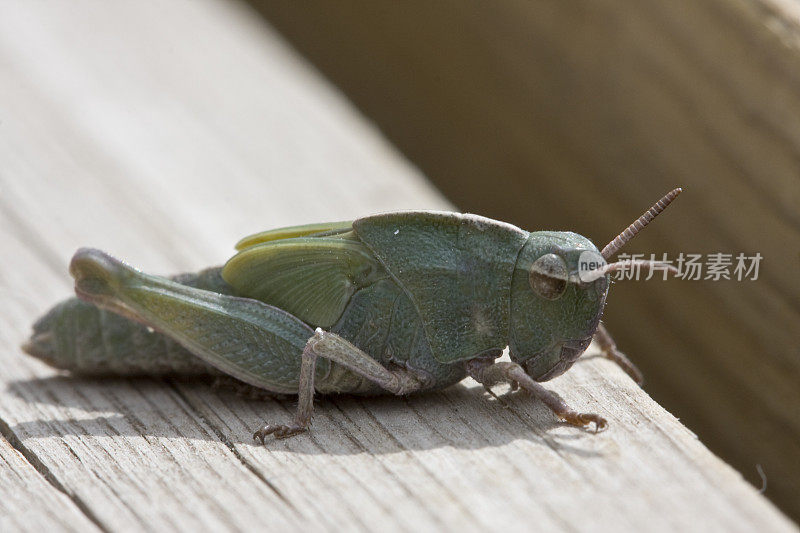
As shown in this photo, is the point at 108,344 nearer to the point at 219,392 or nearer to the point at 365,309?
the point at 219,392

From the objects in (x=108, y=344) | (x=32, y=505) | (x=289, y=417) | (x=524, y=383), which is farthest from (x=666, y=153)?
(x=32, y=505)

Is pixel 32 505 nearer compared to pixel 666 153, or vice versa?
pixel 32 505

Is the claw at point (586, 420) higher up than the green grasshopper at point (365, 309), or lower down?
lower down

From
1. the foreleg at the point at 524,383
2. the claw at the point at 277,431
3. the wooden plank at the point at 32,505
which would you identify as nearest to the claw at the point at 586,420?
the foreleg at the point at 524,383

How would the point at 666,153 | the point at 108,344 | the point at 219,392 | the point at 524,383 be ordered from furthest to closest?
the point at 666,153 < the point at 108,344 < the point at 219,392 < the point at 524,383

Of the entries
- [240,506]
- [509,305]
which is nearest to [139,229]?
[509,305]

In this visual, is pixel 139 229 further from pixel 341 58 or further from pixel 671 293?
pixel 341 58

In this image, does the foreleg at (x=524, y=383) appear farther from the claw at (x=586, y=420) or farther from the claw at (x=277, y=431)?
the claw at (x=277, y=431)

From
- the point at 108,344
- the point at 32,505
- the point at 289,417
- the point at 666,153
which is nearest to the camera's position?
the point at 32,505
